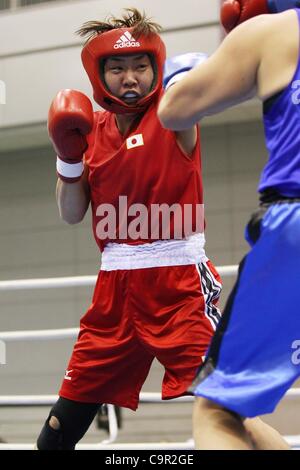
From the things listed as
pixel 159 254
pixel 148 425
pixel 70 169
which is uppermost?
pixel 70 169

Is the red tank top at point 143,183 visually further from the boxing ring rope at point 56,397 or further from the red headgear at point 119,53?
the boxing ring rope at point 56,397

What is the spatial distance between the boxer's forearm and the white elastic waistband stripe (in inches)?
1.5

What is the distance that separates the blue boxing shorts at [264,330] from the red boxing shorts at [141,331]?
2.00 ft

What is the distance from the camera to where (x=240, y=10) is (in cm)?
188

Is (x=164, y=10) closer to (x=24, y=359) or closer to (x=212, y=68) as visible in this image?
(x=24, y=359)

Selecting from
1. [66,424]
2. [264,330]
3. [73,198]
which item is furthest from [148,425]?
[264,330]

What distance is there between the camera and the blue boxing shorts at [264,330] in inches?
60.1

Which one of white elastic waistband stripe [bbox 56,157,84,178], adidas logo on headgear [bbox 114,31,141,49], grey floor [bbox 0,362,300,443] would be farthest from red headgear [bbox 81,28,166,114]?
grey floor [bbox 0,362,300,443]

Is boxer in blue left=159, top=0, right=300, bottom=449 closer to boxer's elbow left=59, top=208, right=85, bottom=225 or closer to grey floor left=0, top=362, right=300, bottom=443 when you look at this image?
boxer's elbow left=59, top=208, right=85, bottom=225

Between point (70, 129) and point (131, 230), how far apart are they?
13.8 inches

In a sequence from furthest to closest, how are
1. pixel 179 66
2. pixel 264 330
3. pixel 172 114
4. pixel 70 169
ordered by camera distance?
pixel 70 169
pixel 179 66
pixel 172 114
pixel 264 330

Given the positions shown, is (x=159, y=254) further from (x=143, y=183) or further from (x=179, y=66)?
(x=179, y=66)

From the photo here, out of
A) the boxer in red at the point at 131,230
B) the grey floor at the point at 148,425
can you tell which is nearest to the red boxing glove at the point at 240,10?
the boxer in red at the point at 131,230
